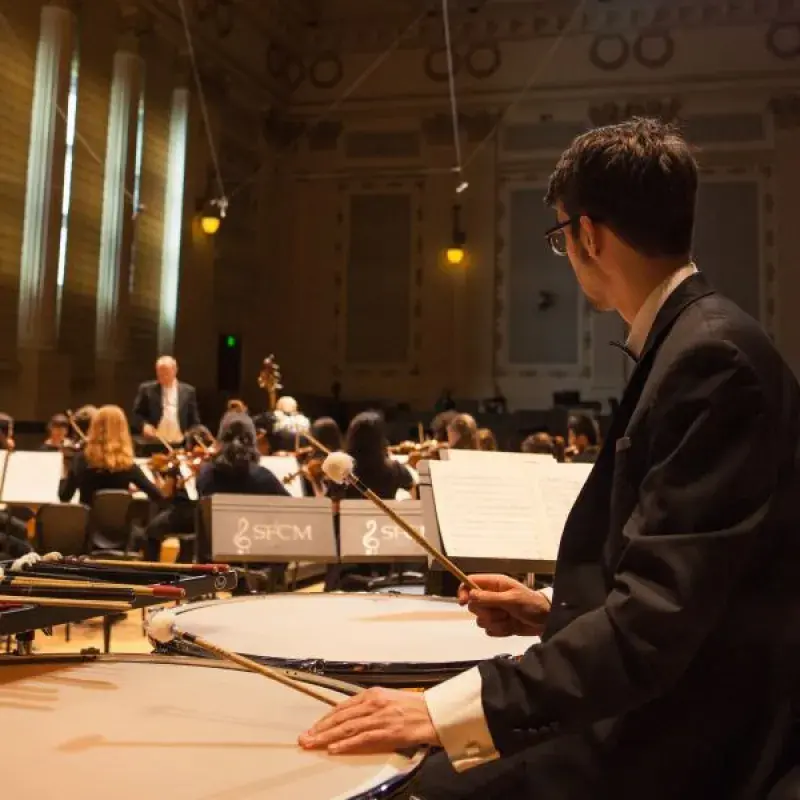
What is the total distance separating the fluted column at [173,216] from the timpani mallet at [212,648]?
10524mm

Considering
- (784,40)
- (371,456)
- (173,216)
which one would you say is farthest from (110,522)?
(784,40)

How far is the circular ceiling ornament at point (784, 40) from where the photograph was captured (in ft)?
42.8

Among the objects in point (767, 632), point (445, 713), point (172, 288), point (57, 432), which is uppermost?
point (172, 288)

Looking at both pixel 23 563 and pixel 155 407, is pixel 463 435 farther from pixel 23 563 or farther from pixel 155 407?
pixel 23 563

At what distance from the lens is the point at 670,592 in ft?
3.37

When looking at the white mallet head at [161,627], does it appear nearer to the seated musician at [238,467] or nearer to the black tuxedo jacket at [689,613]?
the black tuxedo jacket at [689,613]

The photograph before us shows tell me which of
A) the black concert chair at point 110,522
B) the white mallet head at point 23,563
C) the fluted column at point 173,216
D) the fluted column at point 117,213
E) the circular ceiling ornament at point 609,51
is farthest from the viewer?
the circular ceiling ornament at point 609,51

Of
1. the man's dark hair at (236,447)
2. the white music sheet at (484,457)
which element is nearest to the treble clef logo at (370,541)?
the white music sheet at (484,457)

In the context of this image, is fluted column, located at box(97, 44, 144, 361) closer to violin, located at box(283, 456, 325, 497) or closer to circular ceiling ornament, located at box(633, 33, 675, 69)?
violin, located at box(283, 456, 325, 497)

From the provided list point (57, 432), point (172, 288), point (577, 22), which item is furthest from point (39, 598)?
point (577, 22)

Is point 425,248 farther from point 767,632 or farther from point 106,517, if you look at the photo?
point 767,632

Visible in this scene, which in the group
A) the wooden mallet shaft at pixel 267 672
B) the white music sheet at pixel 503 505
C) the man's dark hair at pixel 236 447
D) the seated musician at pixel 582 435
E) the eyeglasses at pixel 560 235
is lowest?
the wooden mallet shaft at pixel 267 672

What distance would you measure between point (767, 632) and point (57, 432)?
7430mm

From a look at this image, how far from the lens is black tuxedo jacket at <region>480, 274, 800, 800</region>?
103 centimetres
